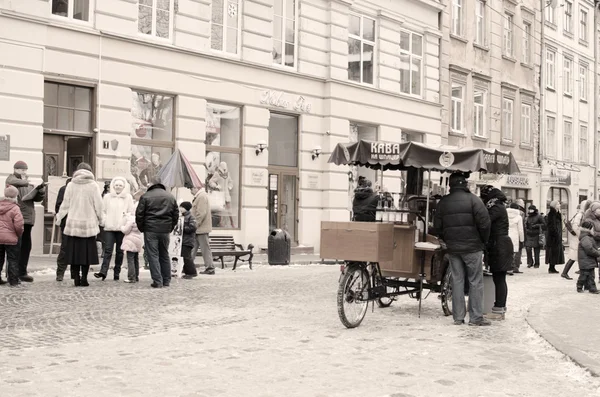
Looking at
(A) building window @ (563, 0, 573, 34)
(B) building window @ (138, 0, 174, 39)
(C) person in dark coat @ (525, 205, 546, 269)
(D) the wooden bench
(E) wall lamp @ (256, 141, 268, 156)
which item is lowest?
(D) the wooden bench

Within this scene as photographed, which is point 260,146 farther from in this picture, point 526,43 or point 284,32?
point 526,43

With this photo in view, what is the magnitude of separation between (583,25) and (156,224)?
121ft

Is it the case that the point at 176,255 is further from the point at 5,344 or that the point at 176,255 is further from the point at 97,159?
the point at 5,344

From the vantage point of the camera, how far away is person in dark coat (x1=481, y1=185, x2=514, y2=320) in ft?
34.0

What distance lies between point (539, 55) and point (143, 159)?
2465 cm

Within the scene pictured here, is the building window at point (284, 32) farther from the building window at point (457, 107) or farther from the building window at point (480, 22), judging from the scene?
the building window at point (480, 22)

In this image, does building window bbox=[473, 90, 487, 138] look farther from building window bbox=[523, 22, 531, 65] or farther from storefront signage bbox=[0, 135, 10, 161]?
storefront signage bbox=[0, 135, 10, 161]

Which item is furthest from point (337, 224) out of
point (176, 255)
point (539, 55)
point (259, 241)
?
point (539, 55)

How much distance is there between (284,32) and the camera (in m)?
23.8

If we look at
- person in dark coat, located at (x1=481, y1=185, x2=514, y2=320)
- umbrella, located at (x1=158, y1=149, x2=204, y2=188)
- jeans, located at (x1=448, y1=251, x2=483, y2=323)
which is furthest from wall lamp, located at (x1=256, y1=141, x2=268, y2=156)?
jeans, located at (x1=448, y1=251, x2=483, y2=323)

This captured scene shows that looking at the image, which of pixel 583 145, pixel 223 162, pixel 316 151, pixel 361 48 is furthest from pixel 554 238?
pixel 583 145

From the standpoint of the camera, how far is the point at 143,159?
19.9 m

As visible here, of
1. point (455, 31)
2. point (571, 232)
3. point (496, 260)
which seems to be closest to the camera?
point (496, 260)

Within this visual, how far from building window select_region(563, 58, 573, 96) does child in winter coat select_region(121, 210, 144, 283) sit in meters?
32.6
